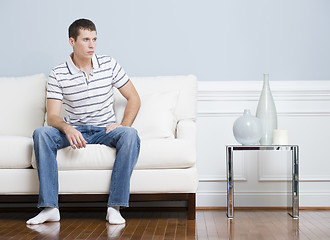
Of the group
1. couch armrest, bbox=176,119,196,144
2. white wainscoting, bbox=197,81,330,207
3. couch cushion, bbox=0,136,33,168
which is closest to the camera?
couch cushion, bbox=0,136,33,168

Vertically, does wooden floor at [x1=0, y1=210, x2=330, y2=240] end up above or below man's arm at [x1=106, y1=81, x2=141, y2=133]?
below

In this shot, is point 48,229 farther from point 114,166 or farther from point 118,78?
point 118,78

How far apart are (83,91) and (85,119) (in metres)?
0.16

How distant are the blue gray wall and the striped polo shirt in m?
0.57

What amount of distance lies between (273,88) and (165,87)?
29.8 inches

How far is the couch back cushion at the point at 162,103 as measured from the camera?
8.72 ft

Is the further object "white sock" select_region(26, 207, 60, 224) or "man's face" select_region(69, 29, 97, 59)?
"man's face" select_region(69, 29, 97, 59)

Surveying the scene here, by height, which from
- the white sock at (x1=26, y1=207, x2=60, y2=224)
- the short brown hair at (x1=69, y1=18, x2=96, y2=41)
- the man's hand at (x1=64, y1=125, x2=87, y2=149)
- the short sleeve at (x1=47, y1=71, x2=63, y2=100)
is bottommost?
the white sock at (x1=26, y1=207, x2=60, y2=224)

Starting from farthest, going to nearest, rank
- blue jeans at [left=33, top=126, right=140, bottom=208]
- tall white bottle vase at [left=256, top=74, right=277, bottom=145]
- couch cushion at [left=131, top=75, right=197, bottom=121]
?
couch cushion at [left=131, top=75, right=197, bottom=121]
tall white bottle vase at [left=256, top=74, right=277, bottom=145]
blue jeans at [left=33, top=126, right=140, bottom=208]

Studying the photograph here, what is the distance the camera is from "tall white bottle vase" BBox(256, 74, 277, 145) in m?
2.81

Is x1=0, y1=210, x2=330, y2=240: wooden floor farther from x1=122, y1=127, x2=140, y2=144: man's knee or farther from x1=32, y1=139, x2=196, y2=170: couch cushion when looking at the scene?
x1=122, y1=127, x2=140, y2=144: man's knee

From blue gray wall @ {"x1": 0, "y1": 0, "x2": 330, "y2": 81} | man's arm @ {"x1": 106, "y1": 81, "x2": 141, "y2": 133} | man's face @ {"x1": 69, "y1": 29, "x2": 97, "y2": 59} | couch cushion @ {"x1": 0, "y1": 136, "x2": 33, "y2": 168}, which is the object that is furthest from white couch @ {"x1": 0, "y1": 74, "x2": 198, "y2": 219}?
blue gray wall @ {"x1": 0, "y1": 0, "x2": 330, "y2": 81}

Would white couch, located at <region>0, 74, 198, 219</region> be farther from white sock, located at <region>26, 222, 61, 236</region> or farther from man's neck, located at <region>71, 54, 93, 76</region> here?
man's neck, located at <region>71, 54, 93, 76</region>

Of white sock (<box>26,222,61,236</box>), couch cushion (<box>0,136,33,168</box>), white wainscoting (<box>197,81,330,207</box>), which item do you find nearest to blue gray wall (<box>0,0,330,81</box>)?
white wainscoting (<box>197,81,330,207</box>)
